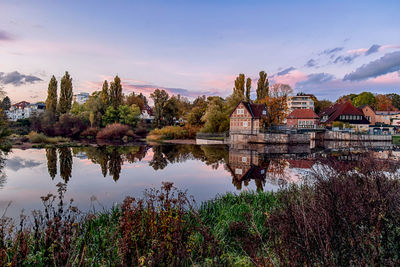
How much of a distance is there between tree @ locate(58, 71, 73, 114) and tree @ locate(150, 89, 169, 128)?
17.7 metres

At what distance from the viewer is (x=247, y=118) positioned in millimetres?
41000

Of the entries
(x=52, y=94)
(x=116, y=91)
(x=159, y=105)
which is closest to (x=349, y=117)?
(x=159, y=105)

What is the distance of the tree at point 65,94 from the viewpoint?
54.0 m

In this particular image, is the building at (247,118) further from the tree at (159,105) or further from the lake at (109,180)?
the lake at (109,180)

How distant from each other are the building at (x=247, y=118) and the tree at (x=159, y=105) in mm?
18892

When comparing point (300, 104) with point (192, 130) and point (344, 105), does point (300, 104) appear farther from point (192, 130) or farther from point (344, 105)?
point (192, 130)

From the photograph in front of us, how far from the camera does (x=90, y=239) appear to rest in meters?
4.88

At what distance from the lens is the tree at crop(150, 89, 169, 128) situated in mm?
56175

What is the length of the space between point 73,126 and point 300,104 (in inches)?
2758

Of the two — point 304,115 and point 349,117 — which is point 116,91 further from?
point 349,117

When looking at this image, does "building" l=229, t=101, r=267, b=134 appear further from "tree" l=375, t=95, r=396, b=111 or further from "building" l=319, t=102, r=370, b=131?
"tree" l=375, t=95, r=396, b=111

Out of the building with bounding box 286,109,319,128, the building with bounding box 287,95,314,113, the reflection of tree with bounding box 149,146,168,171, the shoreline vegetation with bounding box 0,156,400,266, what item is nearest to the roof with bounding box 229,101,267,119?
the building with bounding box 286,109,319,128

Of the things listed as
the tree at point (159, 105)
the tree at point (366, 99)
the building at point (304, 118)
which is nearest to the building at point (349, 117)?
the building at point (304, 118)

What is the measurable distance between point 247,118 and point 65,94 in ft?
130
